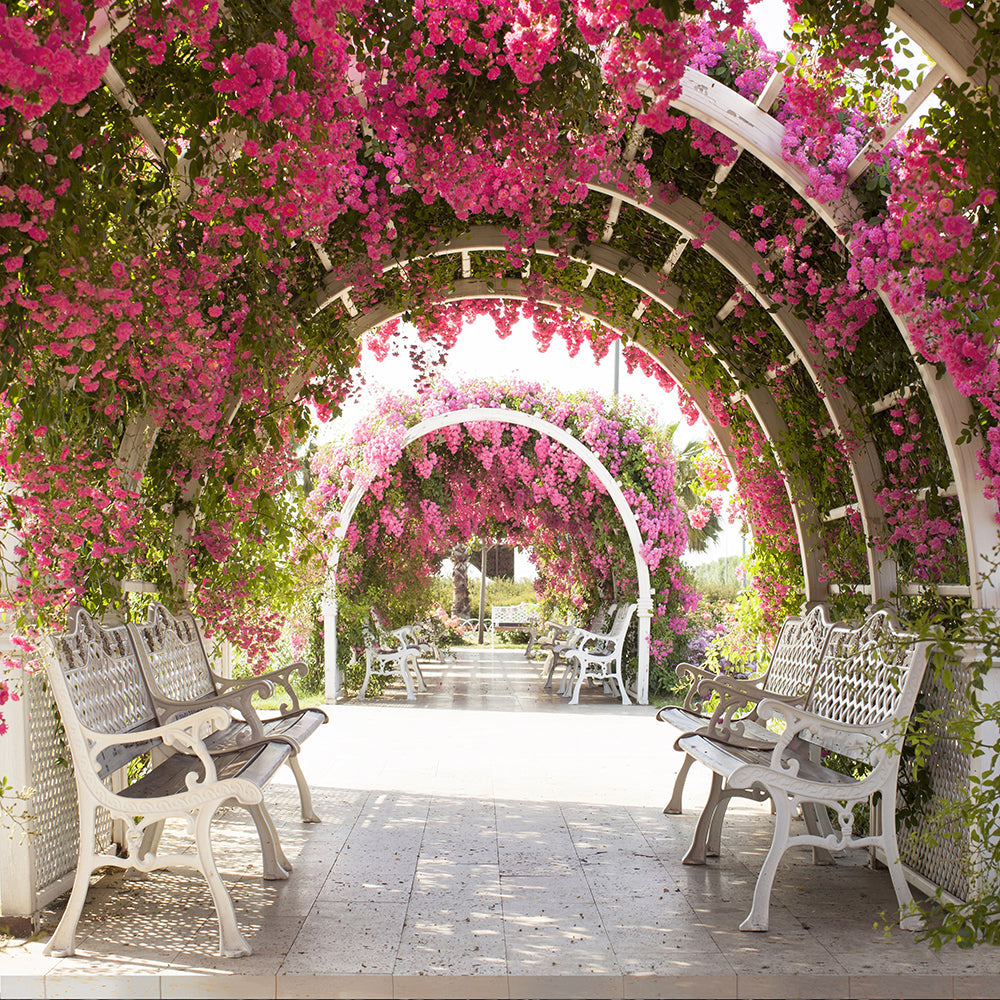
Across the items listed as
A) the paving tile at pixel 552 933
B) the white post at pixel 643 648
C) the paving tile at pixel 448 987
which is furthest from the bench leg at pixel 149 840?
the white post at pixel 643 648

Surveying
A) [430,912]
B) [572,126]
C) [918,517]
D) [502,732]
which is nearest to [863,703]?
[918,517]

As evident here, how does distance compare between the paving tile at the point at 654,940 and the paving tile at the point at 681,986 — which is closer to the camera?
the paving tile at the point at 681,986

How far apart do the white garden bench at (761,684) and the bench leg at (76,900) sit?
2.60 meters

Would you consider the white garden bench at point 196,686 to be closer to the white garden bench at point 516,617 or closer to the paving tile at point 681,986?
the paving tile at point 681,986

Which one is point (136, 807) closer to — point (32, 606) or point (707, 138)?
point (32, 606)

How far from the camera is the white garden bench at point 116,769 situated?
315 cm

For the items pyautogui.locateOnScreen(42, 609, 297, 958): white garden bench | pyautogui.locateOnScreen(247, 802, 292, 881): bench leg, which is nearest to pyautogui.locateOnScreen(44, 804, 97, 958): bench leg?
pyautogui.locateOnScreen(42, 609, 297, 958): white garden bench

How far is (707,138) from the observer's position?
182 inches

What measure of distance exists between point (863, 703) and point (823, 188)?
215cm

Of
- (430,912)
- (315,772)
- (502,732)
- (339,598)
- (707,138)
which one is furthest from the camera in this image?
(339,598)

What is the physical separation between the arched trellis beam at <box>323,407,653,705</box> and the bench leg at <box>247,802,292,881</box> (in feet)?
20.6

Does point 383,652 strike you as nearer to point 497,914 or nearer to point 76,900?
point 497,914

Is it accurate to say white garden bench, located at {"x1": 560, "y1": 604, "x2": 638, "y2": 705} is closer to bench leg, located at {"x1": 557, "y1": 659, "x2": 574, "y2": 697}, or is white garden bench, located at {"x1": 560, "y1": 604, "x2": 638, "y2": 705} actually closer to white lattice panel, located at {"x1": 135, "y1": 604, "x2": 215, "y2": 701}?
bench leg, located at {"x1": 557, "y1": 659, "x2": 574, "y2": 697}

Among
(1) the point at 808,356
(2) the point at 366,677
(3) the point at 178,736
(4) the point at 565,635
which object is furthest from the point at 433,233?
(4) the point at 565,635
